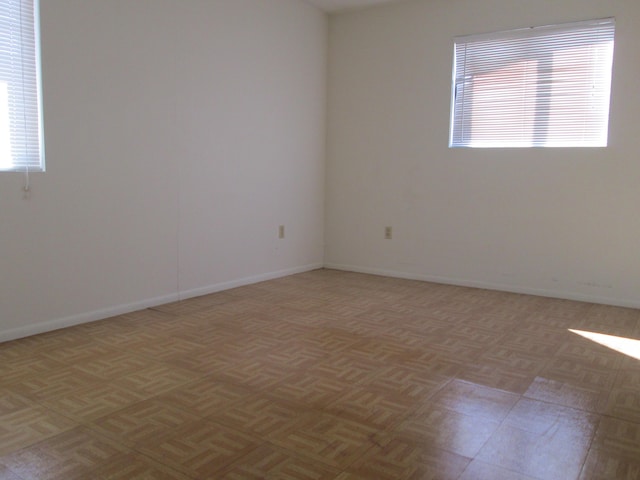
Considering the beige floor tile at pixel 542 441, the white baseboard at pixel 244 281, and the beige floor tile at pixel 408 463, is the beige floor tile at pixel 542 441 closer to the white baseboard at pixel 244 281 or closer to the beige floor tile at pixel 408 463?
the beige floor tile at pixel 408 463

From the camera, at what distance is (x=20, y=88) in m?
3.17

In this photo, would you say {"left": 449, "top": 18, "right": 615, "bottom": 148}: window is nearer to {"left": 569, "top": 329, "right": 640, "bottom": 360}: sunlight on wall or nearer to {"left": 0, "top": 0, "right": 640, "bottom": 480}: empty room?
{"left": 0, "top": 0, "right": 640, "bottom": 480}: empty room

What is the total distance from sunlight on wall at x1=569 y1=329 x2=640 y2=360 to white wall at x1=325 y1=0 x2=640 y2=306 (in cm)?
102

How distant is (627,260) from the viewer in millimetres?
4305

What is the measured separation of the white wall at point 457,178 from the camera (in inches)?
170

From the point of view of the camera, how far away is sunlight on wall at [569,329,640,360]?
320cm

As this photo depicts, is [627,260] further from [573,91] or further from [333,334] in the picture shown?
[333,334]

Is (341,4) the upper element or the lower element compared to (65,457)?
upper

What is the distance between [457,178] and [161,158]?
266 cm

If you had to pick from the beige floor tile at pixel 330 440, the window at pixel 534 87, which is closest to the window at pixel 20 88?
the beige floor tile at pixel 330 440

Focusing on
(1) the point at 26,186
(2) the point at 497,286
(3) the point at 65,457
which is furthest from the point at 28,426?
(2) the point at 497,286

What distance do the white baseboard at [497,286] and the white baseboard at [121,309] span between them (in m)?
0.85

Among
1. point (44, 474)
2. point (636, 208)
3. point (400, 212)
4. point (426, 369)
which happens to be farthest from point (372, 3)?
point (44, 474)

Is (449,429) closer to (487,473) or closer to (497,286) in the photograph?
(487,473)
